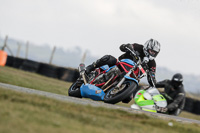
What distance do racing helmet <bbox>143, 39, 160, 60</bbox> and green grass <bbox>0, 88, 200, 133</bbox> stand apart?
3.46 m

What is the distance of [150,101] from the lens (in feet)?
31.4

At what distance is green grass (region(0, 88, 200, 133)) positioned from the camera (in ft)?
11.8

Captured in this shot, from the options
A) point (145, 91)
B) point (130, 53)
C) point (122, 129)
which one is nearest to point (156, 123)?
point (122, 129)

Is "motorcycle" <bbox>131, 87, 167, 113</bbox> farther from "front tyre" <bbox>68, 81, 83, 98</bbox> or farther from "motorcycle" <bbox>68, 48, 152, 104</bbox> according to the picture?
"front tyre" <bbox>68, 81, 83, 98</bbox>

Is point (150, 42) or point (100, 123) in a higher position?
point (150, 42)

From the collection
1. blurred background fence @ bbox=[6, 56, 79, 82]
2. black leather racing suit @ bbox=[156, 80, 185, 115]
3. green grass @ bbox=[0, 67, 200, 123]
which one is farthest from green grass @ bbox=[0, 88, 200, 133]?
blurred background fence @ bbox=[6, 56, 79, 82]

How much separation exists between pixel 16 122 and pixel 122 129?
1228 millimetres

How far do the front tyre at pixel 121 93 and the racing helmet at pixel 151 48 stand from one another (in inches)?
40.4

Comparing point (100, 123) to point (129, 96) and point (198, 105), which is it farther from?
point (198, 105)

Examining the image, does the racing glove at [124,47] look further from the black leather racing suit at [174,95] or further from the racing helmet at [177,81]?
the racing helmet at [177,81]

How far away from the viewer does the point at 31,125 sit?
11.8ft

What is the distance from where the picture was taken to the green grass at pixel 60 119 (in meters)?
3.61

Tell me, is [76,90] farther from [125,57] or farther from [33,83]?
[33,83]

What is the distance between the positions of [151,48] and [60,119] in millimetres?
5148
